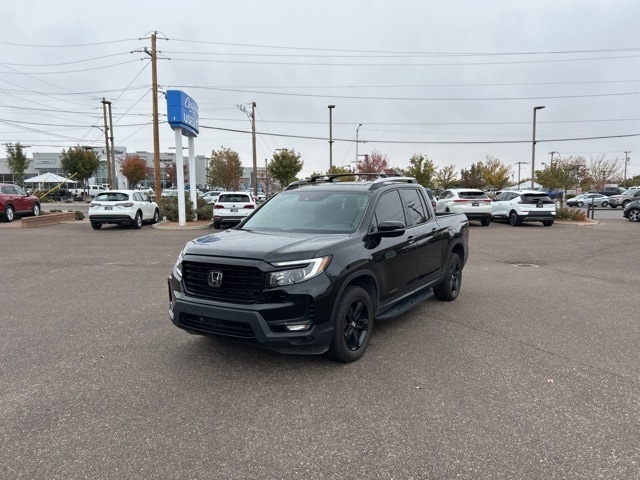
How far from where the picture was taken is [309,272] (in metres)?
3.96

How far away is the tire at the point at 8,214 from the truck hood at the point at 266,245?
20.6m

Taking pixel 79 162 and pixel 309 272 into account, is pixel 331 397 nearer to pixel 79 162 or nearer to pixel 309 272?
pixel 309 272

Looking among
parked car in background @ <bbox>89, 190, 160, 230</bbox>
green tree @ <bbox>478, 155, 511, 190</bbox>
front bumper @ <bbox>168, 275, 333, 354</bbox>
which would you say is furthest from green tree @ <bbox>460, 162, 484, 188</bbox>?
front bumper @ <bbox>168, 275, 333, 354</bbox>

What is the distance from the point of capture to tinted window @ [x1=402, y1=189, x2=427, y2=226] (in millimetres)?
5888

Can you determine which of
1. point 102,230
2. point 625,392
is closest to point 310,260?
Result: point 625,392

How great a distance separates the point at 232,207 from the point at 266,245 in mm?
14599

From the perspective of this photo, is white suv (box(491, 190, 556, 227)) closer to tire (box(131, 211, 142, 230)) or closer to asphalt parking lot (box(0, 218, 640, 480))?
asphalt parking lot (box(0, 218, 640, 480))

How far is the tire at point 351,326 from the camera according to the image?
4117mm

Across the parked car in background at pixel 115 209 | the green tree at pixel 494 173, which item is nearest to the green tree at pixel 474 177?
the green tree at pixel 494 173

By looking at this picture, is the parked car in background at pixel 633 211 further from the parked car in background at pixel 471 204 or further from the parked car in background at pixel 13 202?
the parked car in background at pixel 13 202

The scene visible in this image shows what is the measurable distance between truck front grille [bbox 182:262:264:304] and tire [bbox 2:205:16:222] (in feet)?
69.0

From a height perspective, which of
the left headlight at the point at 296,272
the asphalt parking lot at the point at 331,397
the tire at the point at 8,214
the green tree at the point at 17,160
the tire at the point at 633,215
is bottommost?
the asphalt parking lot at the point at 331,397

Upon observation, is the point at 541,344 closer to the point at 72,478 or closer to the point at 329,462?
the point at 329,462

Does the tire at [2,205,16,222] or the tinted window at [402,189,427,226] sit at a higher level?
the tinted window at [402,189,427,226]
